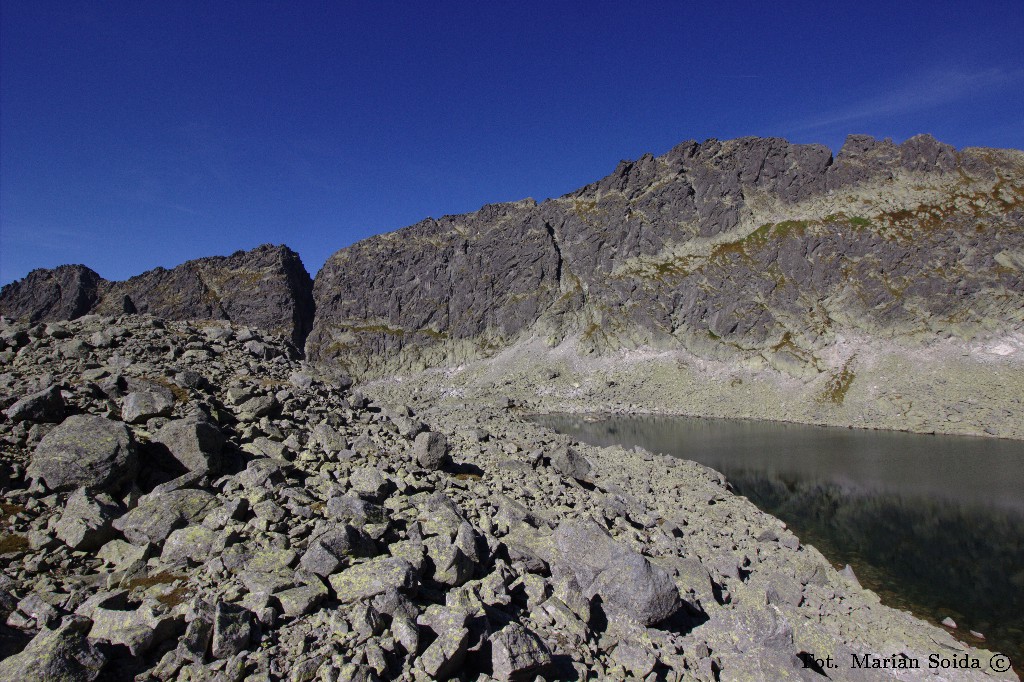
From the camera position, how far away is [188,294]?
183 meters

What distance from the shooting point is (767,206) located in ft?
464

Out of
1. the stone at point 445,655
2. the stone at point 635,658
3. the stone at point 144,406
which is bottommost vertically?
the stone at point 635,658

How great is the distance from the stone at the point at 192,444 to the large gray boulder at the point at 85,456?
1126 mm

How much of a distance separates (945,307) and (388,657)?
128581mm

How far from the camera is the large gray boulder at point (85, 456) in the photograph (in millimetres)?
11312

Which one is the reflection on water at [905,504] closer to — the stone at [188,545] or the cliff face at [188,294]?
the stone at [188,545]

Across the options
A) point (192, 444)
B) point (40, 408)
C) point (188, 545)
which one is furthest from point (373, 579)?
point (40, 408)

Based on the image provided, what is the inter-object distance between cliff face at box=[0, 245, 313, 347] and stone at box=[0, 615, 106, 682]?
18435 centimetres

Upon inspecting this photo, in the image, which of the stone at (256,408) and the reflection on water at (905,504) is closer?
the stone at (256,408)

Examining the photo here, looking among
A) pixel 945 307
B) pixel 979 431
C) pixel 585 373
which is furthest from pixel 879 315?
pixel 585 373

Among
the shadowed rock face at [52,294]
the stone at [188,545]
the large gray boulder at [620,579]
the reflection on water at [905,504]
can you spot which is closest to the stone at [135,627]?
the stone at [188,545]

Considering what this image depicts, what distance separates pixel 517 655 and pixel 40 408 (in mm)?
13809

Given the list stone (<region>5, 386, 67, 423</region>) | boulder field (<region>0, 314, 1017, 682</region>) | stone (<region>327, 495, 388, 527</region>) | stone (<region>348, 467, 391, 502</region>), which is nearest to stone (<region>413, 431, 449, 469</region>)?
boulder field (<region>0, 314, 1017, 682</region>)

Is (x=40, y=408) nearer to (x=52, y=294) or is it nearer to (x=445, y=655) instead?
(x=445, y=655)
